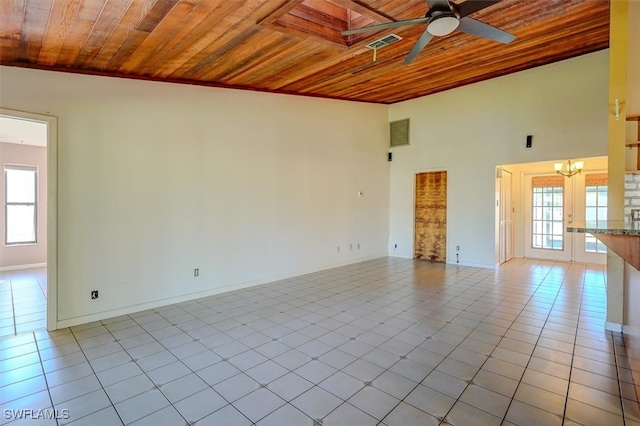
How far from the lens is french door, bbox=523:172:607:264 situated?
640 centimetres

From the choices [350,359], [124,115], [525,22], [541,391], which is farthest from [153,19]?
[541,391]

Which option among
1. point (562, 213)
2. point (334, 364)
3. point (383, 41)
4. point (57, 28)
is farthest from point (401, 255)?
point (57, 28)

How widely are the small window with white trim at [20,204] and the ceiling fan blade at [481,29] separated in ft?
27.0

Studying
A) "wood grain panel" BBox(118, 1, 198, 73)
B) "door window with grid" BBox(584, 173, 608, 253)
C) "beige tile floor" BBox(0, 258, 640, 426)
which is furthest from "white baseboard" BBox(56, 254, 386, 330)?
"door window with grid" BBox(584, 173, 608, 253)

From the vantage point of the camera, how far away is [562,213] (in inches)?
269

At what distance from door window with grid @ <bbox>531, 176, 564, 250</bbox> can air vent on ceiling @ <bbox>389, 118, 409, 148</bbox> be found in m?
3.11

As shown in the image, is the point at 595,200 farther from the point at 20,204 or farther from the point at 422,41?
the point at 20,204

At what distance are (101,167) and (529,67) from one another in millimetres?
6652

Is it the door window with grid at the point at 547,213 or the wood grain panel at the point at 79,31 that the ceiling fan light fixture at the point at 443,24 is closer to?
the wood grain panel at the point at 79,31

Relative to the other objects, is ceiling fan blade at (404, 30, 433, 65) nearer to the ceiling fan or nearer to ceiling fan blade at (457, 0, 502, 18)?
the ceiling fan

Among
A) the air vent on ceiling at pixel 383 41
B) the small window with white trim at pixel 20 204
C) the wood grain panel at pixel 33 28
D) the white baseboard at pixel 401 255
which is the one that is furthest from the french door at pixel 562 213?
the small window with white trim at pixel 20 204

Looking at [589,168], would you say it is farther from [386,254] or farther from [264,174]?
[264,174]

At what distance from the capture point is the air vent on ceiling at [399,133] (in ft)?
23.5

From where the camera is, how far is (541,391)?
2.21m
